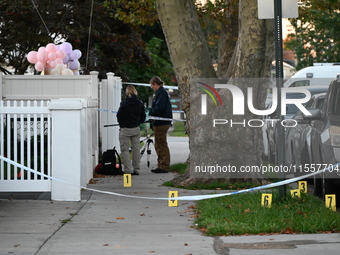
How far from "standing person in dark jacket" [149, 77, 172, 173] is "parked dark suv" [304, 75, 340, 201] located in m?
4.34

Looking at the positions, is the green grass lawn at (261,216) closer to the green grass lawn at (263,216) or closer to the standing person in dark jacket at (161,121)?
the green grass lawn at (263,216)

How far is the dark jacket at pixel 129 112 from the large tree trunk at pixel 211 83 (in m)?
2.23

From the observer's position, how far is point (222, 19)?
66.9ft

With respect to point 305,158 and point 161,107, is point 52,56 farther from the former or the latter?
point 305,158

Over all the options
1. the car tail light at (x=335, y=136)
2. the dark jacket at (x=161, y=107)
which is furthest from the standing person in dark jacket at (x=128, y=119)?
the car tail light at (x=335, y=136)

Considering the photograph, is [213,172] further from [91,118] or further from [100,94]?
[100,94]

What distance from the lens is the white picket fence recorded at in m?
11.0

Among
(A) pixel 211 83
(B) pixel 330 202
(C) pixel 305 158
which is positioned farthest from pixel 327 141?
(A) pixel 211 83

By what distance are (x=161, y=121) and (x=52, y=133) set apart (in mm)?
5263

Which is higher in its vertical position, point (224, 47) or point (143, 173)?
point (224, 47)

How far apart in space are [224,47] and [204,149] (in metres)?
6.30

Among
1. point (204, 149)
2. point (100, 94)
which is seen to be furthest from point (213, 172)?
point (100, 94)

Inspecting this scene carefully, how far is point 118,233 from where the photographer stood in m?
8.58

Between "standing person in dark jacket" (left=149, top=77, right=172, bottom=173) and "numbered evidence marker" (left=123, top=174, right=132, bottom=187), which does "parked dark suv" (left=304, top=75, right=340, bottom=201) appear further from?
"standing person in dark jacket" (left=149, top=77, right=172, bottom=173)
